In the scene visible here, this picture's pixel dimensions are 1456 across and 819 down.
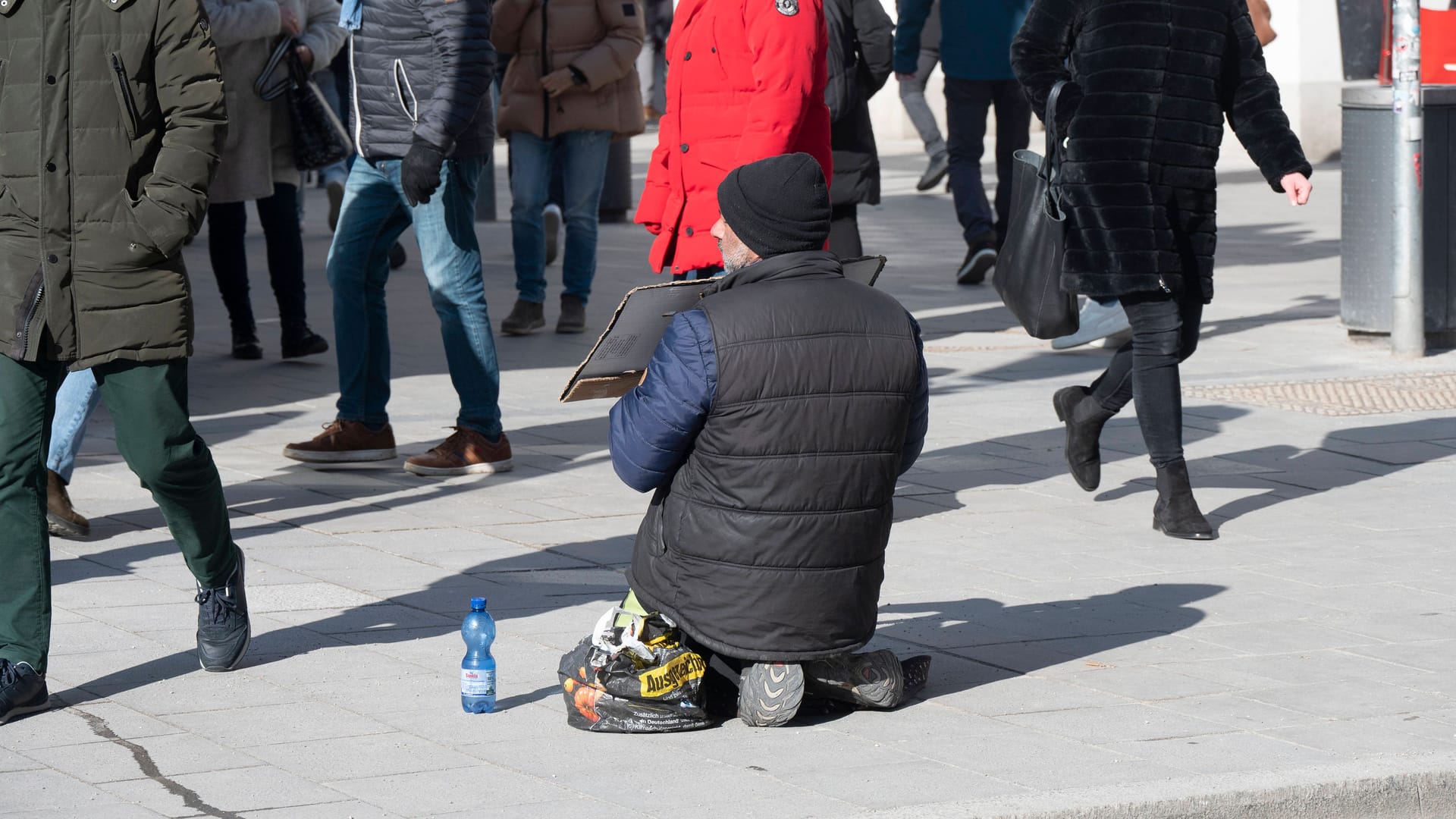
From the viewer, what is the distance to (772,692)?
4.59 meters

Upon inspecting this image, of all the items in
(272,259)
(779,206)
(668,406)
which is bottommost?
(272,259)

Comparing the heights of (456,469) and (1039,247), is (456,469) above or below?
below

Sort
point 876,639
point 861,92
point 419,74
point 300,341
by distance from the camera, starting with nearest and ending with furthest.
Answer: point 876,639
point 419,74
point 861,92
point 300,341

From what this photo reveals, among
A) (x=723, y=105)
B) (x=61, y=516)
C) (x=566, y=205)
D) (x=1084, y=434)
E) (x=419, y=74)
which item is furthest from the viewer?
(x=566, y=205)

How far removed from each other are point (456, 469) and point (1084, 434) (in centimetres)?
219

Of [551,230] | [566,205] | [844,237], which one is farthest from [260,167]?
[551,230]

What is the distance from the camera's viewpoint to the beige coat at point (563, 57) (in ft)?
34.6

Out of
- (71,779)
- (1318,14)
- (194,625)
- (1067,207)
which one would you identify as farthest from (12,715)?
(1318,14)

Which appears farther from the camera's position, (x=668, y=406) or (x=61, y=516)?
(x=61, y=516)

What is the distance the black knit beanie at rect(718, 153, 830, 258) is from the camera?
15.0 feet

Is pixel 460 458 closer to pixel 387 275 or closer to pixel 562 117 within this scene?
pixel 387 275

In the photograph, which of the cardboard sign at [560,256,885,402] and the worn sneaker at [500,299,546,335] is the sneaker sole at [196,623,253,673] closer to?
the cardboard sign at [560,256,885,402]

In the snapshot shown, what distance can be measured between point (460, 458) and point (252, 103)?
2.71 m

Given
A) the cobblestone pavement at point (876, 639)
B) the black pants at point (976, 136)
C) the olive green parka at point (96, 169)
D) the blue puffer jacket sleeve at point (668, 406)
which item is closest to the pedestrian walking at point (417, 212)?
the cobblestone pavement at point (876, 639)
